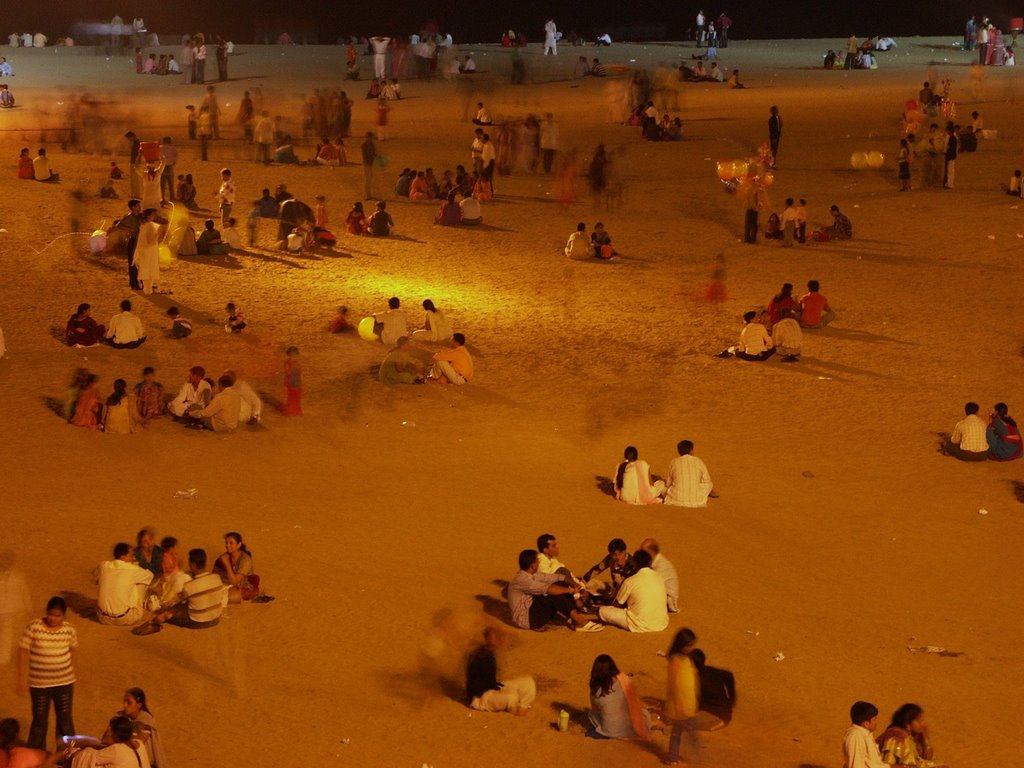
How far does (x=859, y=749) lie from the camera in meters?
8.98

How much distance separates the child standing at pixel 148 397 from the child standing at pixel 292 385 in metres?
1.42

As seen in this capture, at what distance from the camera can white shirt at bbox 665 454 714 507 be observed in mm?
14617

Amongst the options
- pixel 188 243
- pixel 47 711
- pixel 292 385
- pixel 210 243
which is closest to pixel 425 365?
pixel 292 385

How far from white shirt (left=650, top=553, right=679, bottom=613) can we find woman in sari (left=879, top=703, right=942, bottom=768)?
276 cm

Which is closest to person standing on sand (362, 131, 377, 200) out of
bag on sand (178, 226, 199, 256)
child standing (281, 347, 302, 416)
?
bag on sand (178, 226, 199, 256)

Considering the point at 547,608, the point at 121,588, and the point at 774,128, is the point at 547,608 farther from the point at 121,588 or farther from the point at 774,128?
the point at 774,128

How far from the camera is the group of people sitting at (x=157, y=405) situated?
16.1m

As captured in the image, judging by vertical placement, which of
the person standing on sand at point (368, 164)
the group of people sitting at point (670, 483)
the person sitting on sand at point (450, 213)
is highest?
the person standing on sand at point (368, 164)

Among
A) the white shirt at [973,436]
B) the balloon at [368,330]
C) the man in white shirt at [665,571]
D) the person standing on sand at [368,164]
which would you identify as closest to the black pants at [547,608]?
the man in white shirt at [665,571]

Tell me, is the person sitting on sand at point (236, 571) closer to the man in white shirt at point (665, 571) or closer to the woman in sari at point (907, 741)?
the man in white shirt at point (665, 571)

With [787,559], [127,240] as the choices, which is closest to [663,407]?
[787,559]

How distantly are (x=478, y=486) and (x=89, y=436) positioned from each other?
433 centimetres

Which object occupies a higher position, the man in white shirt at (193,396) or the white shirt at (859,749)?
the man in white shirt at (193,396)

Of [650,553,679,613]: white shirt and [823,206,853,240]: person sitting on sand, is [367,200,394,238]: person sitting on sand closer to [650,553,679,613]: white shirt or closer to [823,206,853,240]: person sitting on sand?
[823,206,853,240]: person sitting on sand
